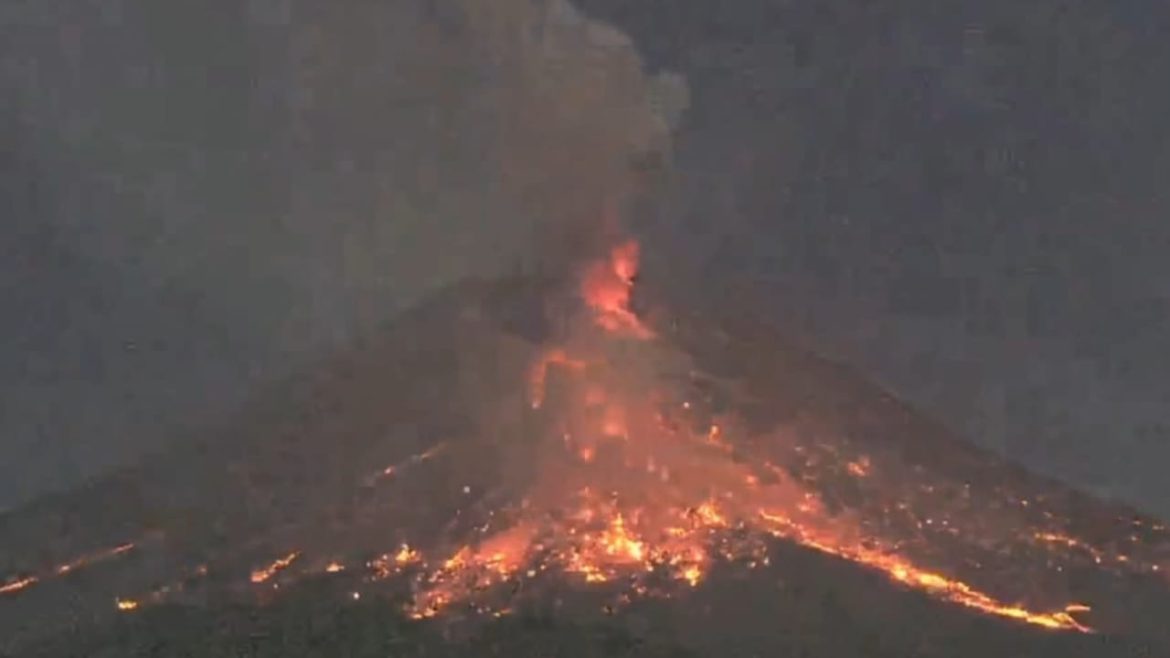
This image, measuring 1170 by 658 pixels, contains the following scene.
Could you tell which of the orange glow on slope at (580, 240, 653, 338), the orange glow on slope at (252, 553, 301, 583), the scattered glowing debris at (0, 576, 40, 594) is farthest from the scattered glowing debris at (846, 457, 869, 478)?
the scattered glowing debris at (0, 576, 40, 594)

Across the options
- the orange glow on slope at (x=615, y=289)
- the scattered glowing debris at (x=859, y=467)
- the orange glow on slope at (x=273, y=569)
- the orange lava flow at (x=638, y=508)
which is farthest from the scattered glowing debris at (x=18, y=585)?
the scattered glowing debris at (x=859, y=467)

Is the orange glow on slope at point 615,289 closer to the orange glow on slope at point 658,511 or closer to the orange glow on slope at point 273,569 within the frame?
the orange glow on slope at point 658,511

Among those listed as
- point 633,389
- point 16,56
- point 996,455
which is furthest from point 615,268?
point 16,56

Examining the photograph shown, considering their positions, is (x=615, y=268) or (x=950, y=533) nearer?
(x=950, y=533)

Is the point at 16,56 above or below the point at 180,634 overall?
above

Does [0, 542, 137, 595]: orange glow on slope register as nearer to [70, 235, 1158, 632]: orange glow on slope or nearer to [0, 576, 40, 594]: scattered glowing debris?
[0, 576, 40, 594]: scattered glowing debris

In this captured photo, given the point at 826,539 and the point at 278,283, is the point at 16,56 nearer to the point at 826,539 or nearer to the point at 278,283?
the point at 278,283

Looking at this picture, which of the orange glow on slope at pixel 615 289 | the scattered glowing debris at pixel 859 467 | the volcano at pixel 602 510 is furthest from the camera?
the orange glow on slope at pixel 615 289
